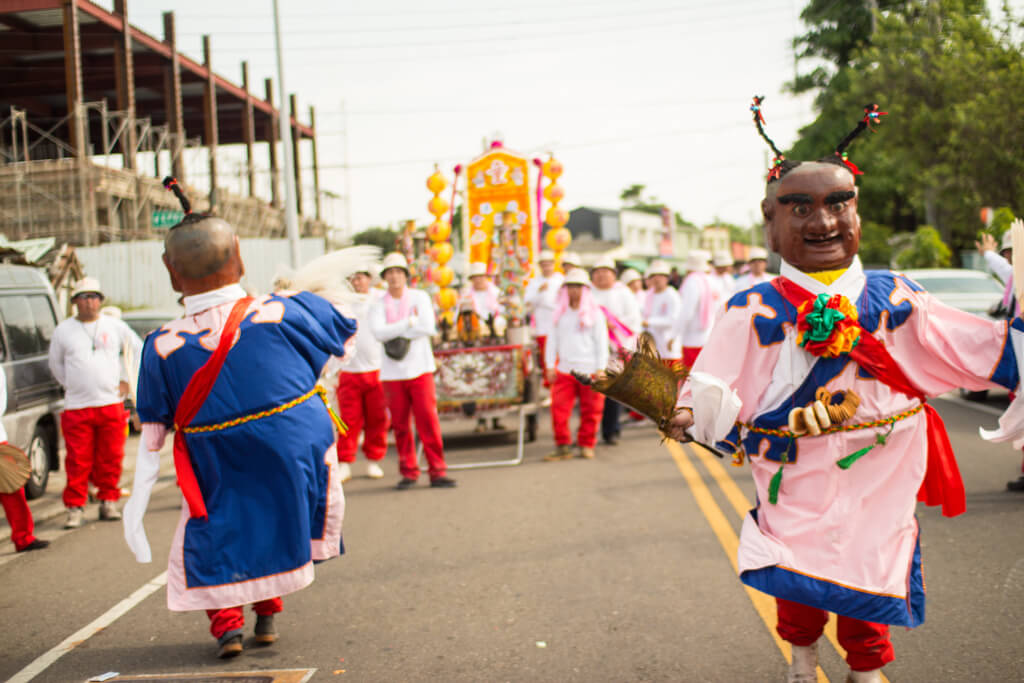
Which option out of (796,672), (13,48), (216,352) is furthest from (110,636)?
(13,48)

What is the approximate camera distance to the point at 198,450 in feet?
14.1

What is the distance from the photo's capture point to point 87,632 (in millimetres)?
5078

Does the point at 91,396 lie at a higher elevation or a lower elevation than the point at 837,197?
lower

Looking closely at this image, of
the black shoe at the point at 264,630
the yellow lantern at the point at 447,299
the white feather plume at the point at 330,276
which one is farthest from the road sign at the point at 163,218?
the black shoe at the point at 264,630

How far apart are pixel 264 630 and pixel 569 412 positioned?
5.29 metres

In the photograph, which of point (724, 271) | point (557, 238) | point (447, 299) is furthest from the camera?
point (557, 238)

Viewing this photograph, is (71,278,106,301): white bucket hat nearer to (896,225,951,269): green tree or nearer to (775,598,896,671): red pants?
(775,598,896,671): red pants

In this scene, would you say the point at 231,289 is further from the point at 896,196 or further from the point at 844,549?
the point at 896,196

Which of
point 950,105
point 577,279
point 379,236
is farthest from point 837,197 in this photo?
point 379,236

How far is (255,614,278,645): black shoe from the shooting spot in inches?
185

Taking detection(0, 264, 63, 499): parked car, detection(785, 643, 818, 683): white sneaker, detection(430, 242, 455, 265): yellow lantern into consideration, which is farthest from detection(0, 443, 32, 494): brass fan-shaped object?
detection(430, 242, 455, 265): yellow lantern

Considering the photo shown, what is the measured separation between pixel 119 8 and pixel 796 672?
28.1 meters

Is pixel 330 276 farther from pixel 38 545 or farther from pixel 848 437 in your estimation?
pixel 38 545

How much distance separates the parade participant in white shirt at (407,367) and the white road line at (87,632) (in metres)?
2.77
